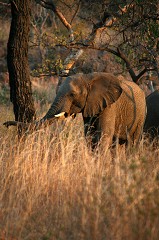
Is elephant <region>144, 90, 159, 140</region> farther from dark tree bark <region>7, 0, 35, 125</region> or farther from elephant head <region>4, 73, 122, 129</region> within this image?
dark tree bark <region>7, 0, 35, 125</region>

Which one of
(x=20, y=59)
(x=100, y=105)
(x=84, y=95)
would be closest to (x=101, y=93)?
(x=100, y=105)

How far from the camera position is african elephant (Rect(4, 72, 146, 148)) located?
8914 millimetres

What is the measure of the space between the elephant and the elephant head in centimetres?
146

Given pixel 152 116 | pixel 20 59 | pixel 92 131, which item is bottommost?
pixel 152 116

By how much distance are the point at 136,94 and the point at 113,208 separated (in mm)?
5694

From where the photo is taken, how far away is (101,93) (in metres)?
9.55

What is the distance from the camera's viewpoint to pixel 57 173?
6547 mm

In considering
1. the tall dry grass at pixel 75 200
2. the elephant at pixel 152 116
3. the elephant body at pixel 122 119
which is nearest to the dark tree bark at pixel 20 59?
the elephant body at pixel 122 119

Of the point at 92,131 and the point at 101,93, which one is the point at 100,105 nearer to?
the point at 101,93

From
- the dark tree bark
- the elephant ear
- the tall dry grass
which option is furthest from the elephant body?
the tall dry grass

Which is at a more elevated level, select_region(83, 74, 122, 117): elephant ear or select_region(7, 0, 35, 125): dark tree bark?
select_region(7, 0, 35, 125): dark tree bark

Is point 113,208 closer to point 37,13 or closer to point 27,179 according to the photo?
point 27,179

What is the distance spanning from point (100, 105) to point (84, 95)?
307 mm

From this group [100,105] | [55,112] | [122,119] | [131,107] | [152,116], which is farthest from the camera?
[152,116]
